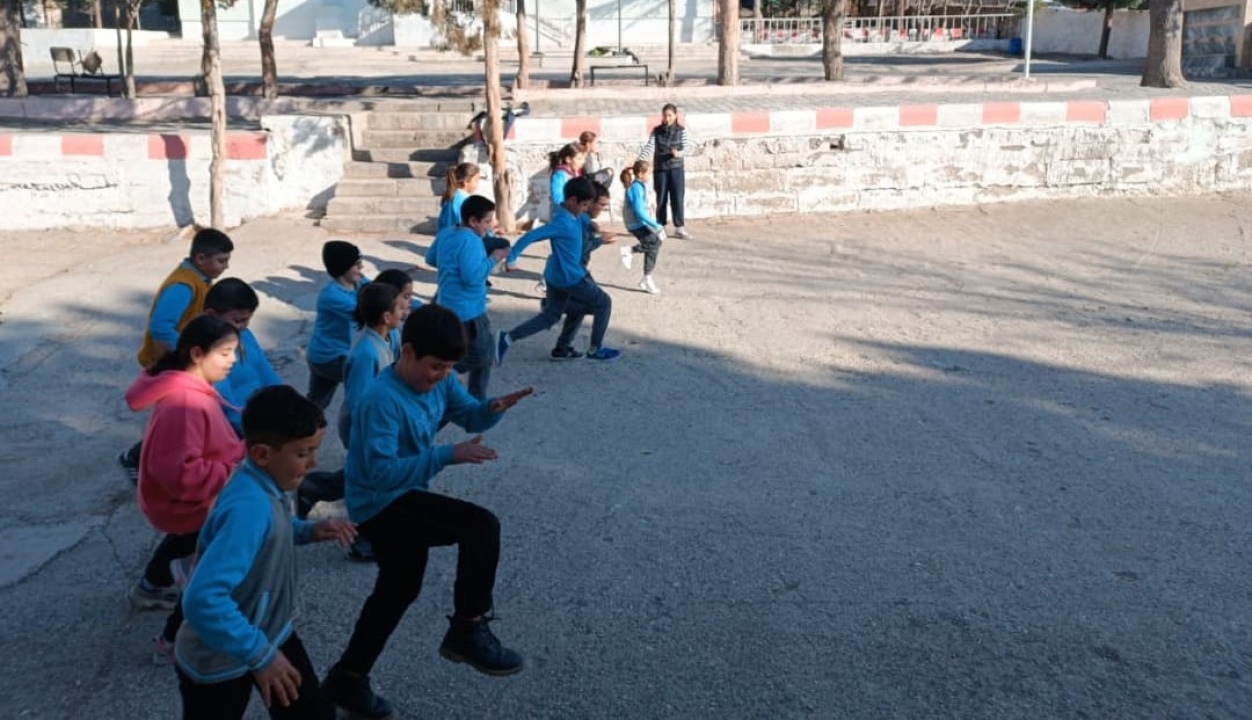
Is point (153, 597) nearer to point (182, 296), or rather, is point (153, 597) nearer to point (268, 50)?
point (182, 296)

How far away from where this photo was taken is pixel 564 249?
823 centimetres

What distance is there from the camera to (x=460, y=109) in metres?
16.4

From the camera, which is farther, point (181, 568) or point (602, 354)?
point (602, 354)

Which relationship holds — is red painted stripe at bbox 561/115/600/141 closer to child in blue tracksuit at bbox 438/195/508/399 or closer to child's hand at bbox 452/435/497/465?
child in blue tracksuit at bbox 438/195/508/399

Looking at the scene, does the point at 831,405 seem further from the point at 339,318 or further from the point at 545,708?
the point at 545,708

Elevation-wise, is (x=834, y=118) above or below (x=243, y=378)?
above

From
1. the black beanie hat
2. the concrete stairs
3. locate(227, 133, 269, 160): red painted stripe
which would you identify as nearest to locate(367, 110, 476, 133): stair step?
the concrete stairs

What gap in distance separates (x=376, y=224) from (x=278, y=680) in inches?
432

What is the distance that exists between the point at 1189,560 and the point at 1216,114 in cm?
1167

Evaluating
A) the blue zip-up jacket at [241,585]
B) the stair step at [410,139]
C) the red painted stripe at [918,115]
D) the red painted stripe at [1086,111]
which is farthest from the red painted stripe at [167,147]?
the blue zip-up jacket at [241,585]

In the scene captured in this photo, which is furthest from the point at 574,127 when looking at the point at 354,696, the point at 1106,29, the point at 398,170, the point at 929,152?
the point at 1106,29

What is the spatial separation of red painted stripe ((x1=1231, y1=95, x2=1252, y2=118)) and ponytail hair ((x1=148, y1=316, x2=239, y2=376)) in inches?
567

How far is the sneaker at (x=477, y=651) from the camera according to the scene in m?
3.89

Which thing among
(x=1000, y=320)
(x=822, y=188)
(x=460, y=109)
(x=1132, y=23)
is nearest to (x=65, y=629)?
(x=1000, y=320)
